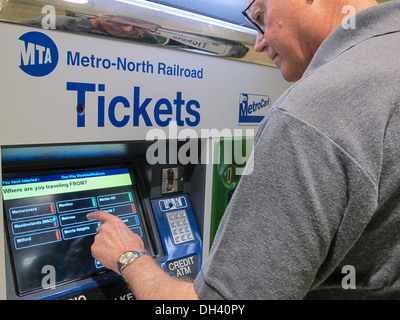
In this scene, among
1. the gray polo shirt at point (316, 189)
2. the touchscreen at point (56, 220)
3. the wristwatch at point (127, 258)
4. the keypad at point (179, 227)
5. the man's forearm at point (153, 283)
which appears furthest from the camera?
the keypad at point (179, 227)

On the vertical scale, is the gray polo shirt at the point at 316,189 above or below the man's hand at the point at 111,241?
above

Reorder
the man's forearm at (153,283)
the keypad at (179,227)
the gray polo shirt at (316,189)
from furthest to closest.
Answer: the keypad at (179,227) → the man's forearm at (153,283) → the gray polo shirt at (316,189)

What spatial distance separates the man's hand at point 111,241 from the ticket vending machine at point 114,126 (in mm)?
90

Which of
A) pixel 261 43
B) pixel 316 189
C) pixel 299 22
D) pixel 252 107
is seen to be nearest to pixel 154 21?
pixel 261 43

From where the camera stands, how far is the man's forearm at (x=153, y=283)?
863 millimetres

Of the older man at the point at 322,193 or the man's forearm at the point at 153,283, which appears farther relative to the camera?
the man's forearm at the point at 153,283

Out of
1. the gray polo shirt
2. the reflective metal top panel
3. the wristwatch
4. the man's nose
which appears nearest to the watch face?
the wristwatch

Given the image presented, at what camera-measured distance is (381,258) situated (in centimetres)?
83

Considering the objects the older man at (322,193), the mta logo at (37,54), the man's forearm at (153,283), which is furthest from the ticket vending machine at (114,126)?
the older man at (322,193)

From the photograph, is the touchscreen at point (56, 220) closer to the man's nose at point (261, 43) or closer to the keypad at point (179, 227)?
the keypad at point (179, 227)

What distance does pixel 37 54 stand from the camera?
1.09 meters

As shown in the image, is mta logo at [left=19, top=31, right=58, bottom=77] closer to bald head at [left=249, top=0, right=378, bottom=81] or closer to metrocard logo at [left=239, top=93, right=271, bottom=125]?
bald head at [left=249, top=0, right=378, bottom=81]

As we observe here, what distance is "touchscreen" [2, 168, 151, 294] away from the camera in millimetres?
1268

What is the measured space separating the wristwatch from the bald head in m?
0.70
